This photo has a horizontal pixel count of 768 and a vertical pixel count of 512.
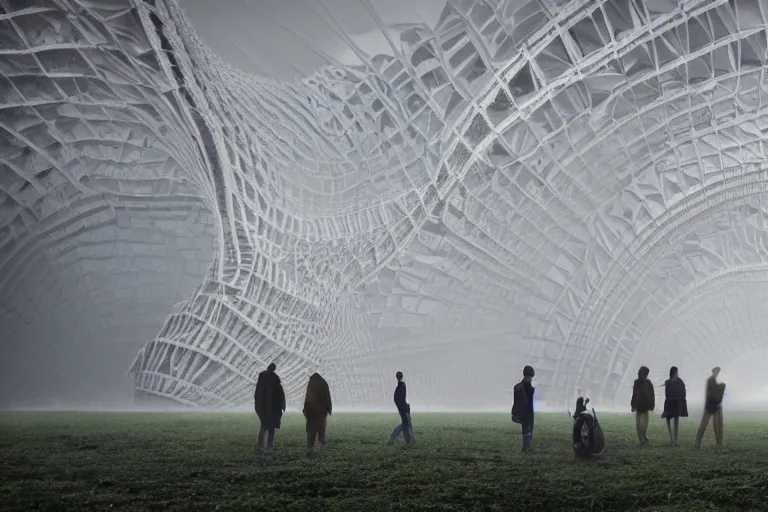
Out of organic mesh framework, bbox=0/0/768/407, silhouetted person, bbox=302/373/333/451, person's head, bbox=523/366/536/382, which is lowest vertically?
silhouetted person, bbox=302/373/333/451

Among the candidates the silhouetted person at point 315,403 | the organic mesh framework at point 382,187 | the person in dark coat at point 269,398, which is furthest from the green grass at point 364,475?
the organic mesh framework at point 382,187

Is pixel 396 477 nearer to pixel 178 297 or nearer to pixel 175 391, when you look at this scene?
pixel 175 391

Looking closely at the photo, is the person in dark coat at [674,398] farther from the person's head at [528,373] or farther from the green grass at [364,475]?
the person's head at [528,373]

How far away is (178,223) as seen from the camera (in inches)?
1965

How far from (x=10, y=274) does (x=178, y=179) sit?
9388 millimetres

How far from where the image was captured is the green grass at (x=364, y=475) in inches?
336

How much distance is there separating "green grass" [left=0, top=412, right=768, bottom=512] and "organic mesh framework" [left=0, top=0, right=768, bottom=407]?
14.2 meters

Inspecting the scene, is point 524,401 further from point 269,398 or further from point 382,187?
point 382,187

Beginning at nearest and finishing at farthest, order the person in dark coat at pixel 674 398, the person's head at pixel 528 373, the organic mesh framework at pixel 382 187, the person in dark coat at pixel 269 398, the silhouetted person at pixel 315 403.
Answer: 1. the person's head at pixel 528 373
2. the person in dark coat at pixel 269 398
3. the silhouetted person at pixel 315 403
4. the person in dark coat at pixel 674 398
5. the organic mesh framework at pixel 382 187

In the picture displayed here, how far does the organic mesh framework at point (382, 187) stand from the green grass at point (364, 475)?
46.4 ft

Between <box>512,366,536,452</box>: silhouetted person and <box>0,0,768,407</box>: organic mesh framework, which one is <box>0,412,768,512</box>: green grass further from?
<box>0,0,768,407</box>: organic mesh framework

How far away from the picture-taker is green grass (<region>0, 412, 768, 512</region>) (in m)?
8.54

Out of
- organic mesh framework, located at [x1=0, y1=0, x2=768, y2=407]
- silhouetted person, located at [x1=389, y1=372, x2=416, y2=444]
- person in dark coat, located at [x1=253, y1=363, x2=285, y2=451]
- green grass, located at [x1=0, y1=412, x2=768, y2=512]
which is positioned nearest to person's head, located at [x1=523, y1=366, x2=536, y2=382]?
green grass, located at [x1=0, y1=412, x2=768, y2=512]

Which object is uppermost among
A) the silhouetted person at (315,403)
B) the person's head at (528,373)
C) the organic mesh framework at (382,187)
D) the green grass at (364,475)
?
the organic mesh framework at (382,187)
